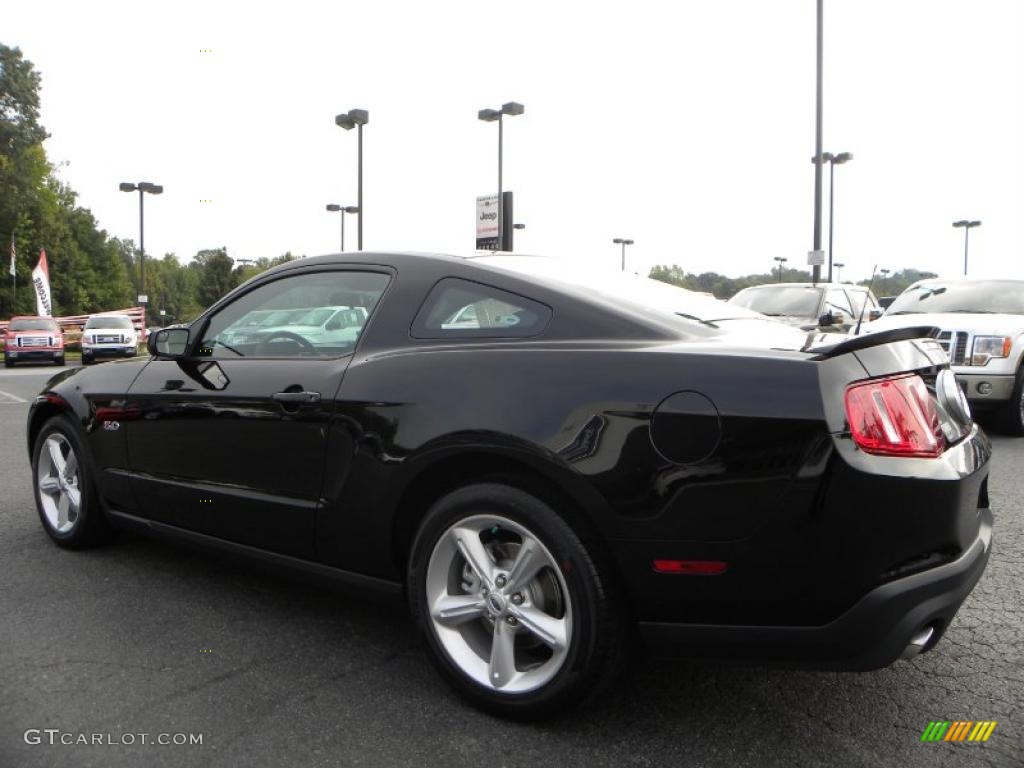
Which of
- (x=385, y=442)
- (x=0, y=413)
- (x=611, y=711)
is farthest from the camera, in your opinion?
(x=0, y=413)

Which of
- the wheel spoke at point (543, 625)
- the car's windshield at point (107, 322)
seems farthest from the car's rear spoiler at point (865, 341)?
the car's windshield at point (107, 322)

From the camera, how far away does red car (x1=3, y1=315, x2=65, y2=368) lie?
26.5 m

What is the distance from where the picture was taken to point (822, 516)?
2156 mm

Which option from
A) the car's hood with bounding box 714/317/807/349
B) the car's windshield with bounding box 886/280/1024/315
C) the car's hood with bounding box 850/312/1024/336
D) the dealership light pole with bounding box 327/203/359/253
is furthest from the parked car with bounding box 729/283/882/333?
the dealership light pole with bounding box 327/203/359/253

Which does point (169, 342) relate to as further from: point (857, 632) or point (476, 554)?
point (857, 632)

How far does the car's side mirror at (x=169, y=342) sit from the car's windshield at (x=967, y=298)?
25.9 feet

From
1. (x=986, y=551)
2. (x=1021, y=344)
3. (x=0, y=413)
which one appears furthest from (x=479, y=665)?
(x=0, y=413)

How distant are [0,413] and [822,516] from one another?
11.3m

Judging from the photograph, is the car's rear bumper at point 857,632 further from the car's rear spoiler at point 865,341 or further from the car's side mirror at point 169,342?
the car's side mirror at point 169,342

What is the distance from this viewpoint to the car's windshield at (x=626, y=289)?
→ 2914mm

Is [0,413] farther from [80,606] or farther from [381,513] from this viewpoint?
[381,513]

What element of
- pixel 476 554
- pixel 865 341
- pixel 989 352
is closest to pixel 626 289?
pixel 865 341

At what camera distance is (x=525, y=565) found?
252 centimetres
